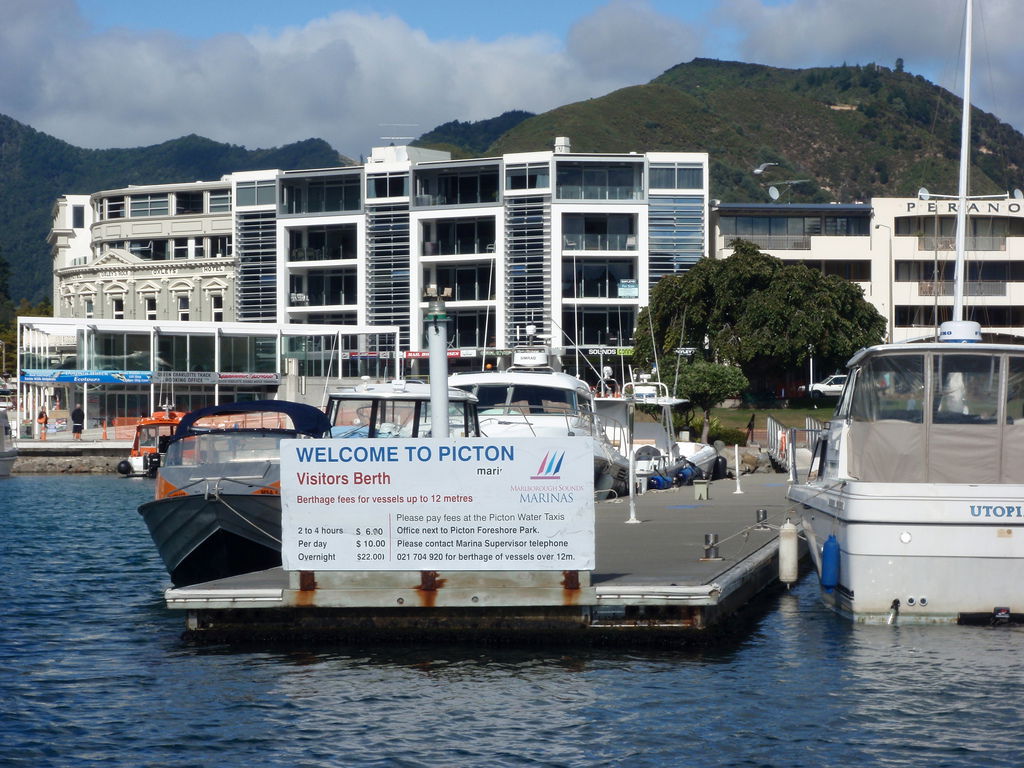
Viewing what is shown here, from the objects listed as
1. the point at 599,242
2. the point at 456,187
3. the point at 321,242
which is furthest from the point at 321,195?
the point at 599,242

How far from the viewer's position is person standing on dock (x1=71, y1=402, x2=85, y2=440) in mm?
64125

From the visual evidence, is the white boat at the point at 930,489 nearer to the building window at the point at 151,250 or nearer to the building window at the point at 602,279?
the building window at the point at 602,279

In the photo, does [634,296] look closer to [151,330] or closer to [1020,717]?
[151,330]

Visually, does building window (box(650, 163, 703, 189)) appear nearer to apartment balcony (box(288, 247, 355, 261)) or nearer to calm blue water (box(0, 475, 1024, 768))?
apartment balcony (box(288, 247, 355, 261))

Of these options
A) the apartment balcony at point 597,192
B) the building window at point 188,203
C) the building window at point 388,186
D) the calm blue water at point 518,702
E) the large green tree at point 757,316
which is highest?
the building window at point 188,203

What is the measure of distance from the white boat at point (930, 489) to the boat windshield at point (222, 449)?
27.6 feet

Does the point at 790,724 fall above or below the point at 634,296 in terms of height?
below

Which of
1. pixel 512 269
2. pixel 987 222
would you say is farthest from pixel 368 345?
pixel 987 222

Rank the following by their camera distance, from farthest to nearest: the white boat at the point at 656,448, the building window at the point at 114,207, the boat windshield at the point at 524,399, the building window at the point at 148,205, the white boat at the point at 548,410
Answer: the building window at the point at 114,207, the building window at the point at 148,205, the white boat at the point at 656,448, the boat windshield at the point at 524,399, the white boat at the point at 548,410

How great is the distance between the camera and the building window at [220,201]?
92.6 metres

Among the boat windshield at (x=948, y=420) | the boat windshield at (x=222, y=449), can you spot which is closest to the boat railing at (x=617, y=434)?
the boat windshield at (x=222, y=449)

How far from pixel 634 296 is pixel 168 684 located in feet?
207

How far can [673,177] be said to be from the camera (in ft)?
251

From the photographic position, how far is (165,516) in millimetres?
19234
